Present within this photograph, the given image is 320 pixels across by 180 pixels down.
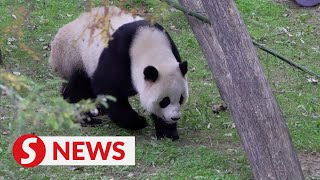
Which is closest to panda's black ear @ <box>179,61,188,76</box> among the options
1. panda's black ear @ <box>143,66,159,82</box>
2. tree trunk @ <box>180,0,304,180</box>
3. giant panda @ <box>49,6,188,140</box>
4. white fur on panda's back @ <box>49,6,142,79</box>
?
giant panda @ <box>49,6,188,140</box>

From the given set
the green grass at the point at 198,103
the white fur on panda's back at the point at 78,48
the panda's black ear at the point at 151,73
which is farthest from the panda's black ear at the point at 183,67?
the white fur on panda's back at the point at 78,48

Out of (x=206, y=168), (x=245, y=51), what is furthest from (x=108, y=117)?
(x=245, y=51)

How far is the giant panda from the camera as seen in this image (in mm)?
5879

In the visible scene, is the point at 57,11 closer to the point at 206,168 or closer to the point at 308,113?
the point at 308,113

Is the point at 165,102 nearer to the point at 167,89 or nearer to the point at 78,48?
the point at 167,89

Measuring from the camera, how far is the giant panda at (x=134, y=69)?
5879 mm

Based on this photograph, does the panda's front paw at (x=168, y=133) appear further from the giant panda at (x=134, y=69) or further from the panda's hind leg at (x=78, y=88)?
the panda's hind leg at (x=78, y=88)

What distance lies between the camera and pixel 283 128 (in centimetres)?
459

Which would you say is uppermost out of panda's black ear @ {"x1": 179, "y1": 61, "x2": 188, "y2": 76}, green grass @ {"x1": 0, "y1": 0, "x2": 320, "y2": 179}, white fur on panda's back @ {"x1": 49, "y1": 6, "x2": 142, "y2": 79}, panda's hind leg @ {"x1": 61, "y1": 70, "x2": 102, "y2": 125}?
white fur on panda's back @ {"x1": 49, "y1": 6, "x2": 142, "y2": 79}

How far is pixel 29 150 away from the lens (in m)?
4.80

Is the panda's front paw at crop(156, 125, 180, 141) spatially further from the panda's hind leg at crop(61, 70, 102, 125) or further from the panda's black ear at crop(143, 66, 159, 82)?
the panda's hind leg at crop(61, 70, 102, 125)

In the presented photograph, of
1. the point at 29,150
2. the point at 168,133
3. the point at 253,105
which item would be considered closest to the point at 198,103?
the point at 168,133

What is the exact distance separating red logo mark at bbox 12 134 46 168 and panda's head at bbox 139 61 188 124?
1204 mm

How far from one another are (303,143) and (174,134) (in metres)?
1.14
